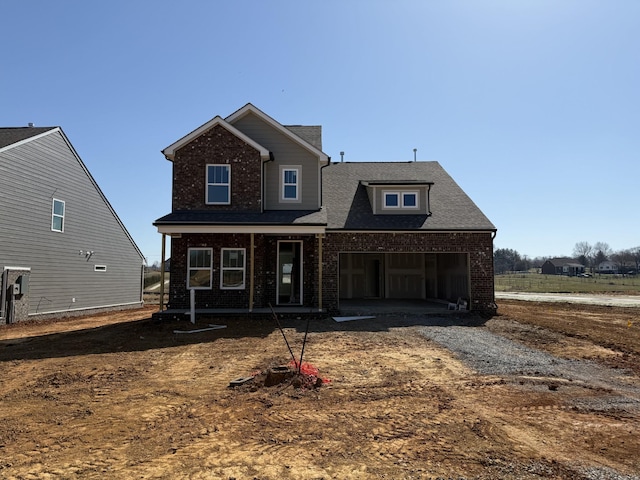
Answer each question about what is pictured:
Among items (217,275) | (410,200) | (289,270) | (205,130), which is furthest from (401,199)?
(205,130)

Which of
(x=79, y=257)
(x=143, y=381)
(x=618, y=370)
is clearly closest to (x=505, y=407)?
(x=618, y=370)

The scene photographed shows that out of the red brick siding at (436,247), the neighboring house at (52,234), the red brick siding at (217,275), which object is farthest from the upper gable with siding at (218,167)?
the neighboring house at (52,234)

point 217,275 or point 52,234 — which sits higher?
point 52,234

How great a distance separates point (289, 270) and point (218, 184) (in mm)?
4293

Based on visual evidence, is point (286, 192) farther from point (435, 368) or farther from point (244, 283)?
point (435, 368)

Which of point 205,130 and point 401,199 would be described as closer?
point 205,130

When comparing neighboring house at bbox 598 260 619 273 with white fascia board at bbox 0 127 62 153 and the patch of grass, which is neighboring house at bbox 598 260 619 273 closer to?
the patch of grass

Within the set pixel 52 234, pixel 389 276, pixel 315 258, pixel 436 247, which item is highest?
pixel 52 234

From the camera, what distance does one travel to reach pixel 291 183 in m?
15.9

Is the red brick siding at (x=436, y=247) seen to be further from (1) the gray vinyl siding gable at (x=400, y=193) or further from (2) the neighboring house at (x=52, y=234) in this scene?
(2) the neighboring house at (x=52, y=234)

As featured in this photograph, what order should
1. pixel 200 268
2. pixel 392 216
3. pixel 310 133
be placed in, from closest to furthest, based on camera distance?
pixel 200 268, pixel 392 216, pixel 310 133

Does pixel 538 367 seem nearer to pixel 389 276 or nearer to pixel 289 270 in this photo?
pixel 289 270

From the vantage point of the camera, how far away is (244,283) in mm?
14633

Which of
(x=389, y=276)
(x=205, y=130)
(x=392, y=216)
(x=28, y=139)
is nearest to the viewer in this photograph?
(x=205, y=130)
